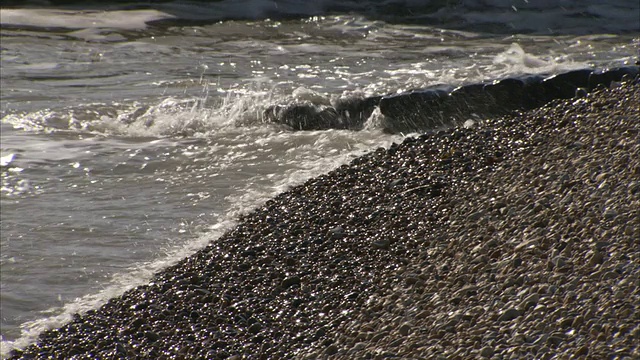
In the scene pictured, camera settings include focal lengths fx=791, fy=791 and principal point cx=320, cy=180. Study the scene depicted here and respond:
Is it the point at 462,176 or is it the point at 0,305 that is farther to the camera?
the point at 462,176

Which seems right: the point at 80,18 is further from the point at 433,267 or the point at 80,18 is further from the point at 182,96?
the point at 433,267

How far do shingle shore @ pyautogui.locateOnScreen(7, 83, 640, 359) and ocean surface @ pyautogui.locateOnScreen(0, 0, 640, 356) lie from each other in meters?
0.56

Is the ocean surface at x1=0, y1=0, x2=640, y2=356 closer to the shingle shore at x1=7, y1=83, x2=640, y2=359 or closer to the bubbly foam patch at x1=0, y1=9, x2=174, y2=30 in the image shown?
the bubbly foam patch at x1=0, y1=9, x2=174, y2=30

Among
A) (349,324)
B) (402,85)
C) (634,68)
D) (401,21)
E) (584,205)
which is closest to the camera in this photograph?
(349,324)

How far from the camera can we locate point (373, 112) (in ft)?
25.7

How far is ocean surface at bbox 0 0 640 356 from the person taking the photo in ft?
17.9

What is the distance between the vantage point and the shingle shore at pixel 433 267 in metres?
3.17

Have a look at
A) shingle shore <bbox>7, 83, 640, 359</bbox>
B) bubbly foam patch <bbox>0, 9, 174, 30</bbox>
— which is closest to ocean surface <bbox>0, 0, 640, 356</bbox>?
bubbly foam patch <bbox>0, 9, 174, 30</bbox>

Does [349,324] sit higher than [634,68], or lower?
lower

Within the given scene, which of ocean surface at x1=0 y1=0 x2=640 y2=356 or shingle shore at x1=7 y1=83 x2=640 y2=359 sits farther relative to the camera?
ocean surface at x1=0 y1=0 x2=640 y2=356

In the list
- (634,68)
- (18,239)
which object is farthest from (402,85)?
(18,239)

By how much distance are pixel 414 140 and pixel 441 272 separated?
251cm

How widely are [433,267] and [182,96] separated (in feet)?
19.5

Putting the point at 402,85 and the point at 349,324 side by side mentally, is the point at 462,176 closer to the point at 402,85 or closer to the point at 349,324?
the point at 349,324
